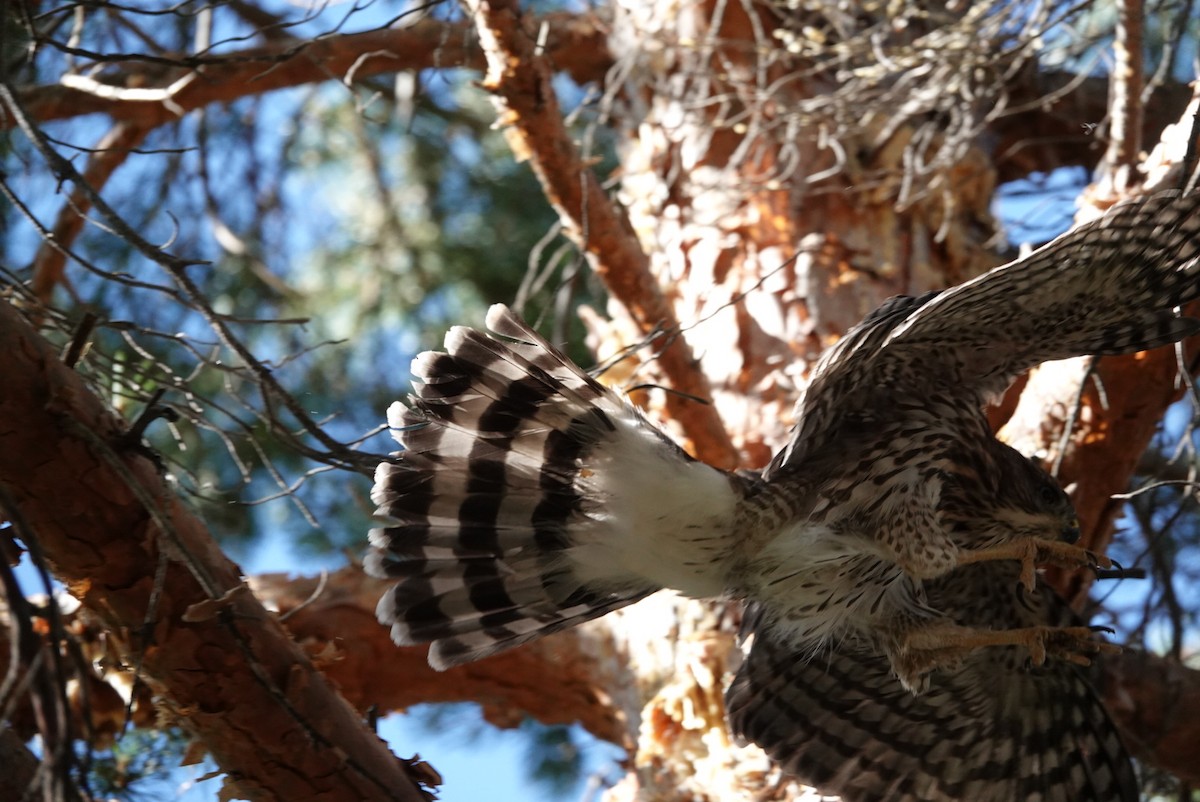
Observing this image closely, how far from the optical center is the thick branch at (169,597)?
2104 millimetres

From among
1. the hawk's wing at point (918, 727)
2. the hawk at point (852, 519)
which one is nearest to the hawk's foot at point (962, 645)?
the hawk at point (852, 519)

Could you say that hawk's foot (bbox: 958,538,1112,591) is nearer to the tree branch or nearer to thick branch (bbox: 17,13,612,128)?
thick branch (bbox: 17,13,612,128)

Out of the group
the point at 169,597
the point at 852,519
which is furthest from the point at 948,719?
the point at 169,597

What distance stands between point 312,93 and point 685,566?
3.42 metres

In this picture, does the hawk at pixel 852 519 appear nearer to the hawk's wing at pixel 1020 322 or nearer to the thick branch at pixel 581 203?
the hawk's wing at pixel 1020 322

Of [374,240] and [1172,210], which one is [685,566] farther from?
[374,240]

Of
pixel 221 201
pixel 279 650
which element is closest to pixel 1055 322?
pixel 279 650

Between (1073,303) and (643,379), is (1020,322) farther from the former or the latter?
(643,379)

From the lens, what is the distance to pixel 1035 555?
9.93 ft

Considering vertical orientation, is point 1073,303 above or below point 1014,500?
above

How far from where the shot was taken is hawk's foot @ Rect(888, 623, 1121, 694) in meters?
3.00

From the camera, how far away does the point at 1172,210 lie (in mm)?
2658

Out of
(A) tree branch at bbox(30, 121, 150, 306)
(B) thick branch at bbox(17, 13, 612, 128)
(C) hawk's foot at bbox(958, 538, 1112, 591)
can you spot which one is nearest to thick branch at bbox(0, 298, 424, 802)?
(C) hawk's foot at bbox(958, 538, 1112, 591)

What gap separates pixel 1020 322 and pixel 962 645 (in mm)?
811
